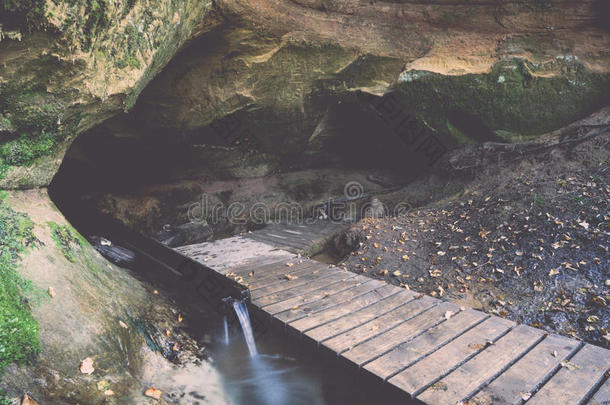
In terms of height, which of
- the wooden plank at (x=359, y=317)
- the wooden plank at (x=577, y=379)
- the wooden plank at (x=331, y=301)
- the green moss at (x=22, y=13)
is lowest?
the wooden plank at (x=331, y=301)

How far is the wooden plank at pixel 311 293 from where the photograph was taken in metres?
4.04

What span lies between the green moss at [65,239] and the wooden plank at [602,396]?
15.1 feet

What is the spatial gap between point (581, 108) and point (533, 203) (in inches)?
130

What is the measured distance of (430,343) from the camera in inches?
130

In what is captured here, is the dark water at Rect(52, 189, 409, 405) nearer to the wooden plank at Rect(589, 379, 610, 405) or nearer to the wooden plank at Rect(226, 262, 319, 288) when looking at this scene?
the wooden plank at Rect(226, 262, 319, 288)

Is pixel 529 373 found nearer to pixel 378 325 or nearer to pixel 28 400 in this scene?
pixel 378 325

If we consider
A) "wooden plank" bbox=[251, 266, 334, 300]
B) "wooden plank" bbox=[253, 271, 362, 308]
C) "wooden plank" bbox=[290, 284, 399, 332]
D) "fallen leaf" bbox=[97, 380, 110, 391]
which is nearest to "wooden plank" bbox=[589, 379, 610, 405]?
"wooden plank" bbox=[290, 284, 399, 332]

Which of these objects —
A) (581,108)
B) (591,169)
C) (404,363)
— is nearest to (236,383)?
(404,363)

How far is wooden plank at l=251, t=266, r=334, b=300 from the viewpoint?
441 centimetres

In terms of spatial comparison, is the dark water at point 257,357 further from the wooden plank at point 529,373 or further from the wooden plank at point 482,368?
the wooden plank at point 529,373

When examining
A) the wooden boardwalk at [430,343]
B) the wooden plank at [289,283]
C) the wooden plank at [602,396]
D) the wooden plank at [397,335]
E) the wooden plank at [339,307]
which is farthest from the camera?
the wooden plank at [289,283]

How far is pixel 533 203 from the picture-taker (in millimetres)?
6355

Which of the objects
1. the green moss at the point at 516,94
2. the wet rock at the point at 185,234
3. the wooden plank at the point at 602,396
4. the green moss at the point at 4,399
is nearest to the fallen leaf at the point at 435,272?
the wooden plank at the point at 602,396

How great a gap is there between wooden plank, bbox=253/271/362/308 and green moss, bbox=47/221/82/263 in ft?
6.57
